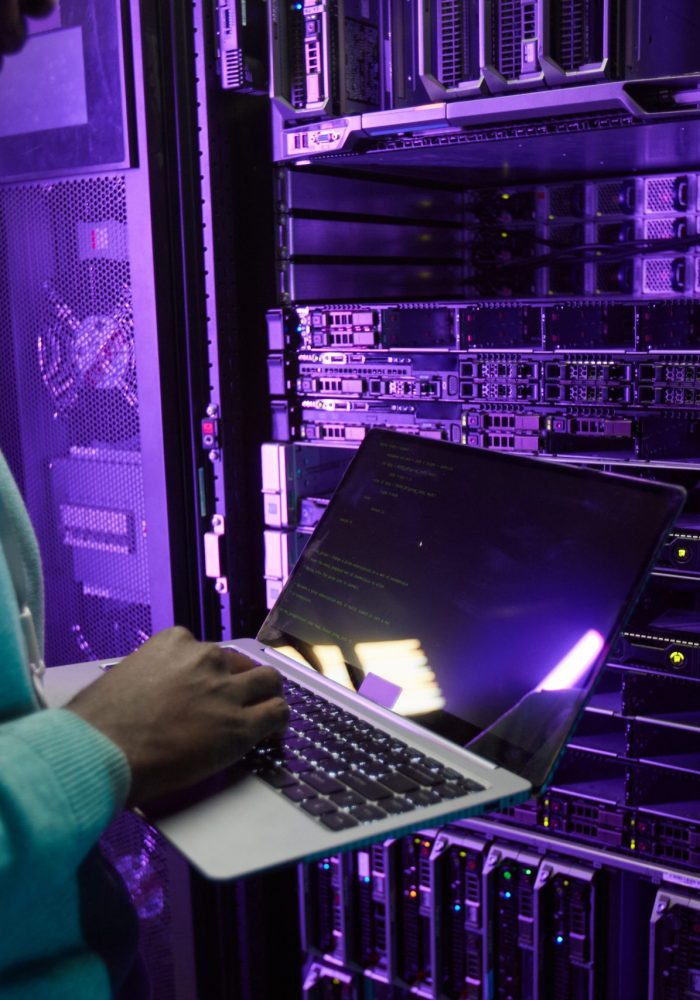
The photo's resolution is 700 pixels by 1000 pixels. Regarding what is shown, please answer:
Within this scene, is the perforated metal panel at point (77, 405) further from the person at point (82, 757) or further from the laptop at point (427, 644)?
the person at point (82, 757)

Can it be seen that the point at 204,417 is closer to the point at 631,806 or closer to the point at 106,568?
the point at 106,568

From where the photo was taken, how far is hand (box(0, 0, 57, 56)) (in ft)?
2.53

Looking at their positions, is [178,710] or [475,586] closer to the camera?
[178,710]

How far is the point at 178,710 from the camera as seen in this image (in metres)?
0.76

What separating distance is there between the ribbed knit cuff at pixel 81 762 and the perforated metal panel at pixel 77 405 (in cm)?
95

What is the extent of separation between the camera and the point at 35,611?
889mm

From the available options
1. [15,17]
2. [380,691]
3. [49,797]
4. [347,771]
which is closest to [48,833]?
[49,797]

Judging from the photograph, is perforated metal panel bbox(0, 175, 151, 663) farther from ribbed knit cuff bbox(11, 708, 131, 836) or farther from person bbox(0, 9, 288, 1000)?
ribbed knit cuff bbox(11, 708, 131, 836)

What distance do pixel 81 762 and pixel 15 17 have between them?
0.55 metres

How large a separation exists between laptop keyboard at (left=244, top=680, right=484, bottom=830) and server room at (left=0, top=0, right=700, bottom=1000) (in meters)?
0.09

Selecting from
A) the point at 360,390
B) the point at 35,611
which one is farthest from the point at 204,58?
the point at 35,611

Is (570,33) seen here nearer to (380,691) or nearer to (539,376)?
(539,376)

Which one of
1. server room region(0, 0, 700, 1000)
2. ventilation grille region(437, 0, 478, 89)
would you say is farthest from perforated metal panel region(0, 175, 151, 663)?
ventilation grille region(437, 0, 478, 89)

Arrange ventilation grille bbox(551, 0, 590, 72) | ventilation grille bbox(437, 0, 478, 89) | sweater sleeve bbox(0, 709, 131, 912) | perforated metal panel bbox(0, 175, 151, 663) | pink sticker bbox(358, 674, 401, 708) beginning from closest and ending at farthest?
1. sweater sleeve bbox(0, 709, 131, 912)
2. pink sticker bbox(358, 674, 401, 708)
3. ventilation grille bbox(551, 0, 590, 72)
4. ventilation grille bbox(437, 0, 478, 89)
5. perforated metal panel bbox(0, 175, 151, 663)
